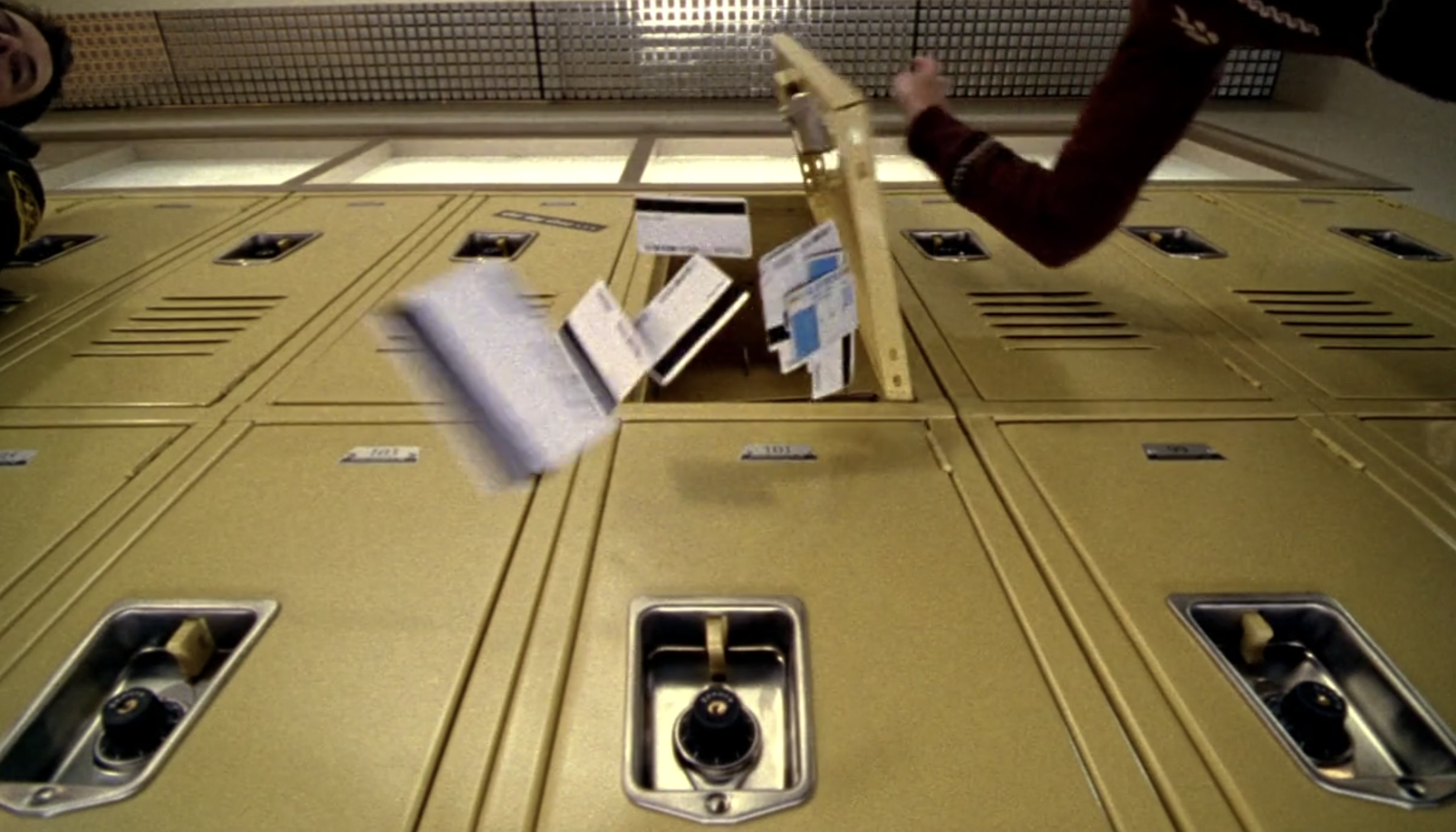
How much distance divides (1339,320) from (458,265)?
4.71 ft

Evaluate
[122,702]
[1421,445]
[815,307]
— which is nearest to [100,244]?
[122,702]

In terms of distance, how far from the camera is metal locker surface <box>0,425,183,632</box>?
81 cm

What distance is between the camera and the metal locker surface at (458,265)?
3.63ft

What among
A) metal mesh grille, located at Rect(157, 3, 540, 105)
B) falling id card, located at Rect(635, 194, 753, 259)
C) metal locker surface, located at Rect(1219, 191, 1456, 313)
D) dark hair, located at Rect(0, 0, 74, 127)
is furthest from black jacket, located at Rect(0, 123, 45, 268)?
metal locker surface, located at Rect(1219, 191, 1456, 313)

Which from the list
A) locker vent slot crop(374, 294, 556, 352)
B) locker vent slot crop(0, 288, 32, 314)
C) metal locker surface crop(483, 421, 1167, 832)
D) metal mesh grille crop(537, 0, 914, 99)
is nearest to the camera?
metal locker surface crop(483, 421, 1167, 832)

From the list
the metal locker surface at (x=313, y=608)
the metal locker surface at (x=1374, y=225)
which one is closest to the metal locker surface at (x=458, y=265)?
the metal locker surface at (x=313, y=608)

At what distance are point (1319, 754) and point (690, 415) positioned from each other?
0.70 metres

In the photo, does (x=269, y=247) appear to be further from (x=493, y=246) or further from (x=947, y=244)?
(x=947, y=244)

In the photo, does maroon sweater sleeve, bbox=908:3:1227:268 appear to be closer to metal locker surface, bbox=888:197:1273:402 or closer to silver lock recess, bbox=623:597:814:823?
metal locker surface, bbox=888:197:1273:402

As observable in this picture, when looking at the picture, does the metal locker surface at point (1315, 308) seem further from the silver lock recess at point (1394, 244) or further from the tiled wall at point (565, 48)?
the tiled wall at point (565, 48)

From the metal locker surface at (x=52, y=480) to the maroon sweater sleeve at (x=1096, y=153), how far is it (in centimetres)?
109

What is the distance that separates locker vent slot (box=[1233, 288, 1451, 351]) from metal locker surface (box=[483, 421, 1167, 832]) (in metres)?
0.71

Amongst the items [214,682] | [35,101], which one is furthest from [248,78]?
[214,682]

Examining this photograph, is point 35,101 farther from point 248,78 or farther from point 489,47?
point 489,47
